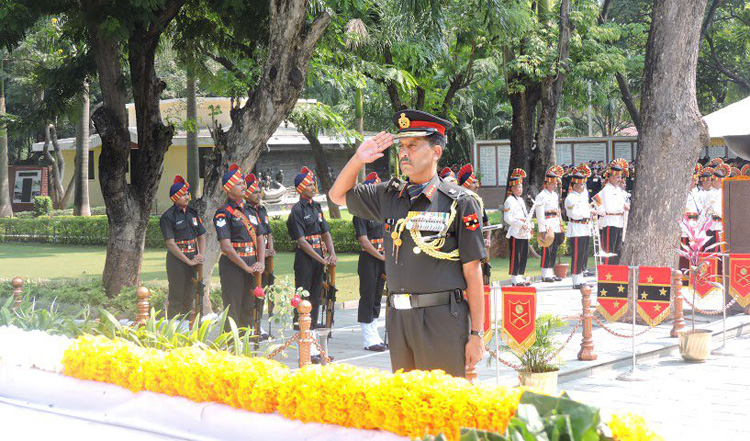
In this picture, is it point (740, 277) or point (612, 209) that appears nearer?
point (740, 277)

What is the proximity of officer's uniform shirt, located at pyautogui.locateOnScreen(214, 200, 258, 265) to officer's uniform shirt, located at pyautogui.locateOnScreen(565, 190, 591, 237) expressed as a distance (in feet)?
27.5

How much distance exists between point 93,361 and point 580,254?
12.3 meters

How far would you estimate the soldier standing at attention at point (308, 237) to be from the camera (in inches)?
398

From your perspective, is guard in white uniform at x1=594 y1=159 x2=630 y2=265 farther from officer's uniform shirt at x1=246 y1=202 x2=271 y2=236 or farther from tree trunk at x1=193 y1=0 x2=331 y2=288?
officer's uniform shirt at x1=246 y1=202 x2=271 y2=236

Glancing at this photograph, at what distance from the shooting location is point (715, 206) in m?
17.8

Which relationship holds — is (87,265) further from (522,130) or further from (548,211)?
(548,211)

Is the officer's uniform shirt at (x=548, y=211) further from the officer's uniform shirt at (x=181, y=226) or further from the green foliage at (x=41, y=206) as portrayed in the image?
the green foliage at (x=41, y=206)

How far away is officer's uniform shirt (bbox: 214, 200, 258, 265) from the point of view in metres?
9.73

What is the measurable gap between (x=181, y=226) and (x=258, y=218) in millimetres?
1222

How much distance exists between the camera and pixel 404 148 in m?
5.10

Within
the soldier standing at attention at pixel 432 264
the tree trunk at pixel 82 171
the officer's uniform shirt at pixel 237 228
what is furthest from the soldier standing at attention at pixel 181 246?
the tree trunk at pixel 82 171

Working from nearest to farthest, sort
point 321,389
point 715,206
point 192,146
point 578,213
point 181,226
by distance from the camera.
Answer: point 321,389, point 181,226, point 578,213, point 715,206, point 192,146

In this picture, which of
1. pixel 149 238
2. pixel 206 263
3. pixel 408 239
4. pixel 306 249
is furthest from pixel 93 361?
pixel 149 238

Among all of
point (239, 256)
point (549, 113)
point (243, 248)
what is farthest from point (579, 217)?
point (239, 256)
